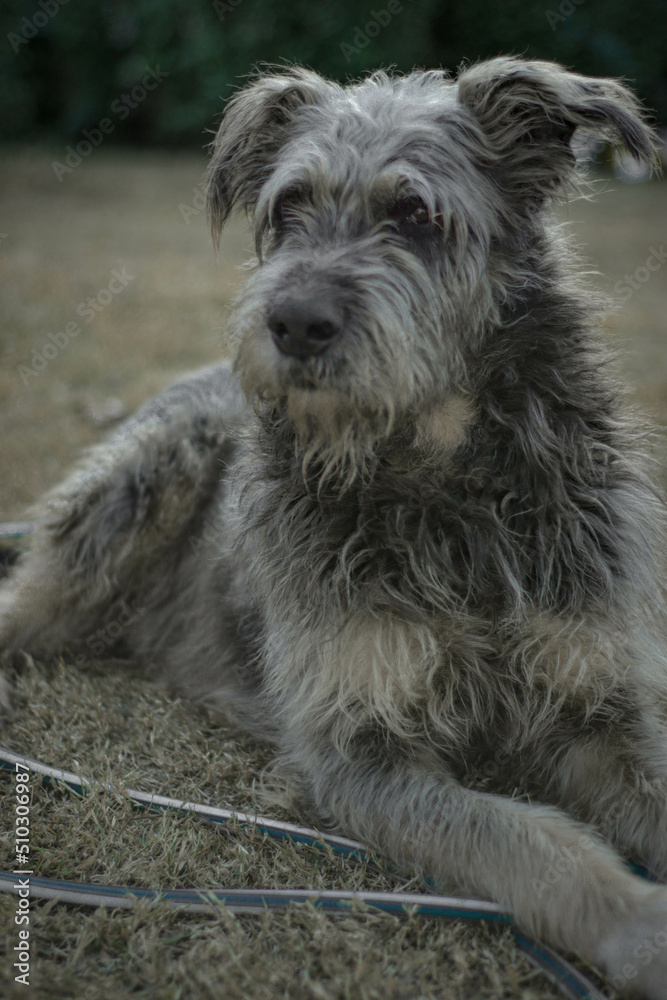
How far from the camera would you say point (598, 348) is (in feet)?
9.22

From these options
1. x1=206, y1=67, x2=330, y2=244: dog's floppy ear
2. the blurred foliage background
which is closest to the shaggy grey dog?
x1=206, y1=67, x2=330, y2=244: dog's floppy ear

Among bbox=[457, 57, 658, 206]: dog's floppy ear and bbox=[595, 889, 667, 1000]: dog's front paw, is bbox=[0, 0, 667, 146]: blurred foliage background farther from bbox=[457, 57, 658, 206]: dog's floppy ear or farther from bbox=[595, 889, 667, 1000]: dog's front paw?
bbox=[595, 889, 667, 1000]: dog's front paw

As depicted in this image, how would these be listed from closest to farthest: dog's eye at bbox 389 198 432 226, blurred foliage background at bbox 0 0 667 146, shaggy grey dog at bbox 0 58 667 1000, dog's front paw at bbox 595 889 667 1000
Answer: dog's front paw at bbox 595 889 667 1000, shaggy grey dog at bbox 0 58 667 1000, dog's eye at bbox 389 198 432 226, blurred foliage background at bbox 0 0 667 146

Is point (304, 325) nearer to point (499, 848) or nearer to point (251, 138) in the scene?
point (251, 138)

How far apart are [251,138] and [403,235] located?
869mm

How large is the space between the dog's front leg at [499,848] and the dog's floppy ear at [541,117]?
6.37 feet

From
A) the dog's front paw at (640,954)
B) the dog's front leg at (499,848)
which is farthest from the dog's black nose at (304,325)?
the dog's front paw at (640,954)

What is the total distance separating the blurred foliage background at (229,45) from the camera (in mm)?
16297

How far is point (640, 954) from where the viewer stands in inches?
80.0

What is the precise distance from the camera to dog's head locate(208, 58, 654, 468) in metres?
2.41

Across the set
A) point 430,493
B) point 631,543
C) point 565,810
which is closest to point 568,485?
point 631,543

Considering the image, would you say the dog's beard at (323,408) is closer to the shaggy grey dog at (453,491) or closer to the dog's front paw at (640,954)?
the shaggy grey dog at (453,491)

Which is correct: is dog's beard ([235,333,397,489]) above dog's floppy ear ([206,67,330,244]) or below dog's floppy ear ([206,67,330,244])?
below

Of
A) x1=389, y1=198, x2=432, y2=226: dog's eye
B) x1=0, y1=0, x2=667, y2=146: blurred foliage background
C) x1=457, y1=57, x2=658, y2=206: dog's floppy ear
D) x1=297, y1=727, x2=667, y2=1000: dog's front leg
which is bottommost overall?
x1=297, y1=727, x2=667, y2=1000: dog's front leg
